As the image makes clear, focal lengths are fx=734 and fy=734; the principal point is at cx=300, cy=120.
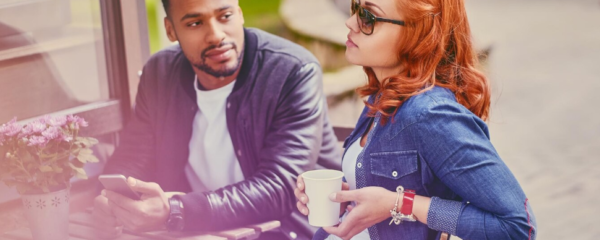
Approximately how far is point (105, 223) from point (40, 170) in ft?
1.01

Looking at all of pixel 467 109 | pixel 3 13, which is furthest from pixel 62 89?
pixel 467 109

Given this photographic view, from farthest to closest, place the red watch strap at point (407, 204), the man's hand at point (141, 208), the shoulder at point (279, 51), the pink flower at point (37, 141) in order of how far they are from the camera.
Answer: the shoulder at point (279, 51) → the man's hand at point (141, 208) → the pink flower at point (37, 141) → the red watch strap at point (407, 204)

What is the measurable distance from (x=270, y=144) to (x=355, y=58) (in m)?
0.75

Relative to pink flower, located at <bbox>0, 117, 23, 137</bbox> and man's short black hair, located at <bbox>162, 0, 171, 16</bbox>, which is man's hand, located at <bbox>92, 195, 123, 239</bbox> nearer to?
pink flower, located at <bbox>0, 117, 23, 137</bbox>

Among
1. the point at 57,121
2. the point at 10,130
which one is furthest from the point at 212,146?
the point at 10,130

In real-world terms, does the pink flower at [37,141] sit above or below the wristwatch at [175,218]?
above

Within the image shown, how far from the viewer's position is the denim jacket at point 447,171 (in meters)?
1.81

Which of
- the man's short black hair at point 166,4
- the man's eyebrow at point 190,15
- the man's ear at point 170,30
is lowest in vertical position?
the man's ear at point 170,30

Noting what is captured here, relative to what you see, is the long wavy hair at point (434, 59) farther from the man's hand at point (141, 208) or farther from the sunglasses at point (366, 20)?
the man's hand at point (141, 208)

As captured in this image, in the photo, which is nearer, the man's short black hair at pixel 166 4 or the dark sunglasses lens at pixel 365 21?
the dark sunglasses lens at pixel 365 21

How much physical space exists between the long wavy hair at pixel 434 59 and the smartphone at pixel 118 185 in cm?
88

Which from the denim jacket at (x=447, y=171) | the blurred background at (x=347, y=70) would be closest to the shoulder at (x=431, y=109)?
the denim jacket at (x=447, y=171)

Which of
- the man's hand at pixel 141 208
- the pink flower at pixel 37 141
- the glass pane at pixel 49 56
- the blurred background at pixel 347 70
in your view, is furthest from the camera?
the blurred background at pixel 347 70

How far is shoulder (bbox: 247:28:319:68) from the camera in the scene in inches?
109
